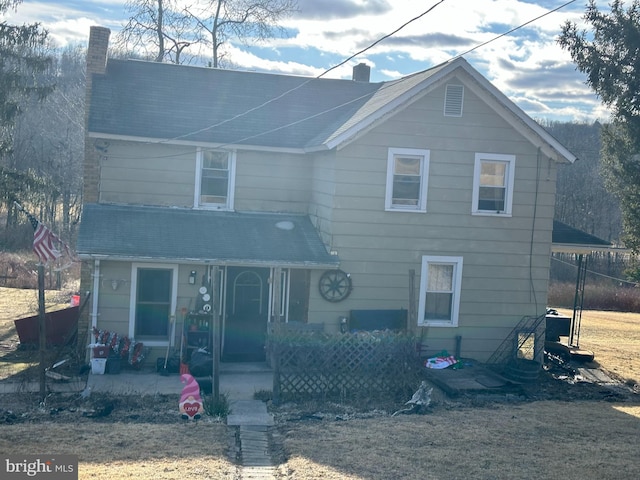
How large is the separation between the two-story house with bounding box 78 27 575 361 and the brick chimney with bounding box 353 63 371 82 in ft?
19.2

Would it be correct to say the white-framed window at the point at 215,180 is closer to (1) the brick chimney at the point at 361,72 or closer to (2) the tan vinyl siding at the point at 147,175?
(2) the tan vinyl siding at the point at 147,175

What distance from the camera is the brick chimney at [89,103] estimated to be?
57.3ft

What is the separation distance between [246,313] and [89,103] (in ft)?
21.5

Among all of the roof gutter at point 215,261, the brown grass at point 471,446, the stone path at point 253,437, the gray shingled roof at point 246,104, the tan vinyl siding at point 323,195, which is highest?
the gray shingled roof at point 246,104

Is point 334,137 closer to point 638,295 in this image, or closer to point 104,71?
point 104,71

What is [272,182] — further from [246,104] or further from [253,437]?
[253,437]

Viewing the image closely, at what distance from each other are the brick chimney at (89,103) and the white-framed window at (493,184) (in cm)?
918

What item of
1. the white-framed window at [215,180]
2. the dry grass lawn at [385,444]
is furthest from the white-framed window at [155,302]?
the dry grass lawn at [385,444]

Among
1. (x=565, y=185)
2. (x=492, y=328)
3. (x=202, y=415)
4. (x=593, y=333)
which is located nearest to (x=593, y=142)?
(x=565, y=185)

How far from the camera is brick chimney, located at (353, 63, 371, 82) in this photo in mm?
24047

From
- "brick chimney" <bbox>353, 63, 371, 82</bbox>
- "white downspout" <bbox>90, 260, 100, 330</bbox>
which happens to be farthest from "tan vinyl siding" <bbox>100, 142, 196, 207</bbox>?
"brick chimney" <bbox>353, 63, 371, 82</bbox>

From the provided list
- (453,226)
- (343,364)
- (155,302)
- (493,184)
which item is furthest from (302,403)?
(493,184)

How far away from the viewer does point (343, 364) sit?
14062mm

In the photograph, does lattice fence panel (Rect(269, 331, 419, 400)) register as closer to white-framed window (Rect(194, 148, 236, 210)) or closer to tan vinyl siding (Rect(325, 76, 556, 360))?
tan vinyl siding (Rect(325, 76, 556, 360))
